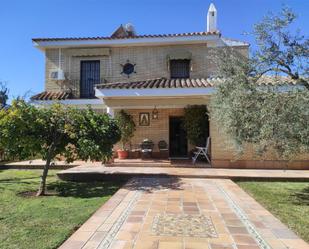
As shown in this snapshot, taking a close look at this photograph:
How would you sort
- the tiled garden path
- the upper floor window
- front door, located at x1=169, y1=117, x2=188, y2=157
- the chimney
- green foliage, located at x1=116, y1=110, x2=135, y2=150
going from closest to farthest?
the tiled garden path < green foliage, located at x1=116, y1=110, x2=135, y2=150 < front door, located at x1=169, y1=117, x2=188, y2=157 < the upper floor window < the chimney

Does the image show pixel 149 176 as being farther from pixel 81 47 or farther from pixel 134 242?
pixel 81 47

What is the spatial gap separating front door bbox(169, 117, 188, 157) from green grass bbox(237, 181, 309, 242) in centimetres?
658

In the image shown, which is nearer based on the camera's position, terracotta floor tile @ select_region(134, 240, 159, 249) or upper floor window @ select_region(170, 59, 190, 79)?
terracotta floor tile @ select_region(134, 240, 159, 249)

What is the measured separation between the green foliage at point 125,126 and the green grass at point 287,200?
22.9ft

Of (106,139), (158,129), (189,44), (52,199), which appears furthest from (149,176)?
(189,44)

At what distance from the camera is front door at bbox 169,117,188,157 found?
1762 cm

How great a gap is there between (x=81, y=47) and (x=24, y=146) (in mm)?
11085

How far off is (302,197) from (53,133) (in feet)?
24.4

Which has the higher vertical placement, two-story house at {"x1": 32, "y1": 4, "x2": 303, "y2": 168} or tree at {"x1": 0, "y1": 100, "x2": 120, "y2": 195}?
two-story house at {"x1": 32, "y1": 4, "x2": 303, "y2": 168}

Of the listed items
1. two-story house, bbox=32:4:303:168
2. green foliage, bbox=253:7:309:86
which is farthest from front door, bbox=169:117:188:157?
green foliage, bbox=253:7:309:86

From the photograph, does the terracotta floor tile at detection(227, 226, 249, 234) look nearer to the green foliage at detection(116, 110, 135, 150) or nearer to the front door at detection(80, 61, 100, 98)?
the green foliage at detection(116, 110, 135, 150)

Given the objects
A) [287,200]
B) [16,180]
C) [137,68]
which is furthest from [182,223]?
[137,68]

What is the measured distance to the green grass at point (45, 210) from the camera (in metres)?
5.52

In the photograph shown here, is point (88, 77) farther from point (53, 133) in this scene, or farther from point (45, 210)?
point (45, 210)
